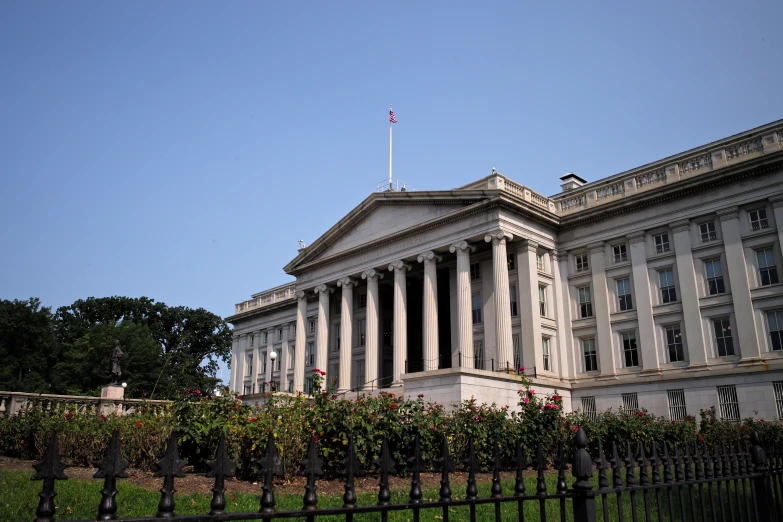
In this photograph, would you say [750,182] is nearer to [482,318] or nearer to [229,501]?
[482,318]

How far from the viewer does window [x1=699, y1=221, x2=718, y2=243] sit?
1362 inches

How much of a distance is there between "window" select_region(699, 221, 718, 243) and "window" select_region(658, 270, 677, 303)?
2633 millimetres

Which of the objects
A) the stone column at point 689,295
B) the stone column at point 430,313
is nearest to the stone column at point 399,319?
the stone column at point 430,313

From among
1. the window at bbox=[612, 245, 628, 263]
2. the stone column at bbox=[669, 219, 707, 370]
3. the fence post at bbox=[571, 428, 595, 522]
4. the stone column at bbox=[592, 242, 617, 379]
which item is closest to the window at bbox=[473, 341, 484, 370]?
the stone column at bbox=[592, 242, 617, 379]

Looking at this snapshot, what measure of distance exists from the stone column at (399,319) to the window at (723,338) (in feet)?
58.9

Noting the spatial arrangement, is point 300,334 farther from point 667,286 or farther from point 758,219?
point 758,219

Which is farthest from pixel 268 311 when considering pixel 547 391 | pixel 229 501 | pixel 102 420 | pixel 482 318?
pixel 229 501

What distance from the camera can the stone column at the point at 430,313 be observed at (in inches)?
1523

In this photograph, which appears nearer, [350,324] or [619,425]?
[619,425]

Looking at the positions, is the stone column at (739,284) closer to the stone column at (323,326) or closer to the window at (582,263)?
the window at (582,263)

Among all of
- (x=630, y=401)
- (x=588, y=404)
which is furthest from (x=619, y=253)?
(x=588, y=404)

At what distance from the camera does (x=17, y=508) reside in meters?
10.0

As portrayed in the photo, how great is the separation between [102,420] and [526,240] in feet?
90.9

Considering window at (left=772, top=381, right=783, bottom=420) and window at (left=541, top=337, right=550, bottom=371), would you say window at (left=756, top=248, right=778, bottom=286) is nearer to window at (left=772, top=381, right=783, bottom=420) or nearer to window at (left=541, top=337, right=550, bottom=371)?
window at (left=772, top=381, right=783, bottom=420)
